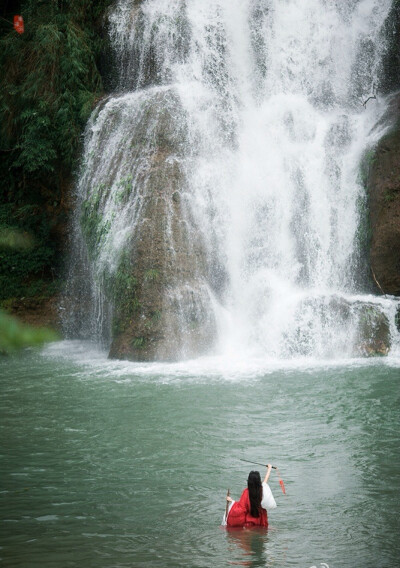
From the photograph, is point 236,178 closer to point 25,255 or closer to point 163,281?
point 163,281

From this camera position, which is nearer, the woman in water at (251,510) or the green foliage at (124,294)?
the woman in water at (251,510)

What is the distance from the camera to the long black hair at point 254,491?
5.54 m

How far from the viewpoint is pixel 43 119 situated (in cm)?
1603

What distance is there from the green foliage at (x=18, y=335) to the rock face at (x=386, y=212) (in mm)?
7710

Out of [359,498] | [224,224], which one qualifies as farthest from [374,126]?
[359,498]

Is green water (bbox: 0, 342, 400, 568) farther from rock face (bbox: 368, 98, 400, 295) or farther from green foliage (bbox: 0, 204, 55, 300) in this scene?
green foliage (bbox: 0, 204, 55, 300)

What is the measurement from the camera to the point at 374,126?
616 inches

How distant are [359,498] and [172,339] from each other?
7010 mm

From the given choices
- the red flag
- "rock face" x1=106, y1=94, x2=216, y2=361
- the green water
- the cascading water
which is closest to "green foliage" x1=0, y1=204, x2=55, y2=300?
the cascading water

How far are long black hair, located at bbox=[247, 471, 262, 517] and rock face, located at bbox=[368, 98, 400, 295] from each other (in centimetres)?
917

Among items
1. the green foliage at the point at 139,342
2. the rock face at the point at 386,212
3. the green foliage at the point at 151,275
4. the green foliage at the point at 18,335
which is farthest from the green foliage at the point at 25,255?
the rock face at the point at 386,212

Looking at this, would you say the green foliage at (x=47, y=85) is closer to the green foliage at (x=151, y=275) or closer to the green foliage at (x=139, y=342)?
the green foliage at (x=151, y=275)

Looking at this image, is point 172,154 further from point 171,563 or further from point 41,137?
point 171,563

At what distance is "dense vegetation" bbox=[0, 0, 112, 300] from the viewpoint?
16.2m
